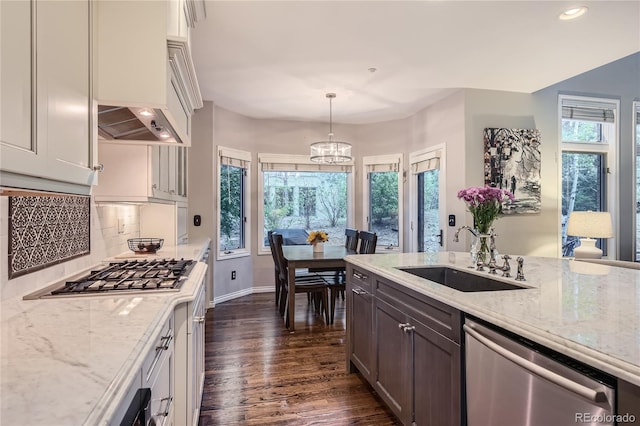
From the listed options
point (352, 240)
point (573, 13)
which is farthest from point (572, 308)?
point (352, 240)

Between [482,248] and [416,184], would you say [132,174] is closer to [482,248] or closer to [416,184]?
[482,248]

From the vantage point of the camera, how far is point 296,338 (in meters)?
3.37

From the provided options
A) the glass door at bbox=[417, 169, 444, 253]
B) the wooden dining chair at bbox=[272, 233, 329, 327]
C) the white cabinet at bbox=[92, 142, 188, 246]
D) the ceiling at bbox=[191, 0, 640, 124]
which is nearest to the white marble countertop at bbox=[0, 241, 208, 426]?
the white cabinet at bbox=[92, 142, 188, 246]

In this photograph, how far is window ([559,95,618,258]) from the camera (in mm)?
4324

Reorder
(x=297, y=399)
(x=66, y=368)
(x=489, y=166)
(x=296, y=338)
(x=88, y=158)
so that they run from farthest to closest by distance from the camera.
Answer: (x=489, y=166) < (x=296, y=338) < (x=297, y=399) < (x=88, y=158) < (x=66, y=368)

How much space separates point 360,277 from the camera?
2.46 meters

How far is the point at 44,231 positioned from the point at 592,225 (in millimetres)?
4757

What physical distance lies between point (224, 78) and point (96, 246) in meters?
2.31

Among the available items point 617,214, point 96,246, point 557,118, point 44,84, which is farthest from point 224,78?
point 617,214

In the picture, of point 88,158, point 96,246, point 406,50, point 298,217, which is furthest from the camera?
point 298,217

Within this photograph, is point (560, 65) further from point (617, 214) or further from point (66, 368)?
point (66, 368)

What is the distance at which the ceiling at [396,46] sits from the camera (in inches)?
98.3

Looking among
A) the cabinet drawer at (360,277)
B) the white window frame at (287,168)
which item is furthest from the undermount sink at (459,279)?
the white window frame at (287,168)

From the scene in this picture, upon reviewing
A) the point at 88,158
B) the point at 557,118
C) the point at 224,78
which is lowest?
the point at 88,158
